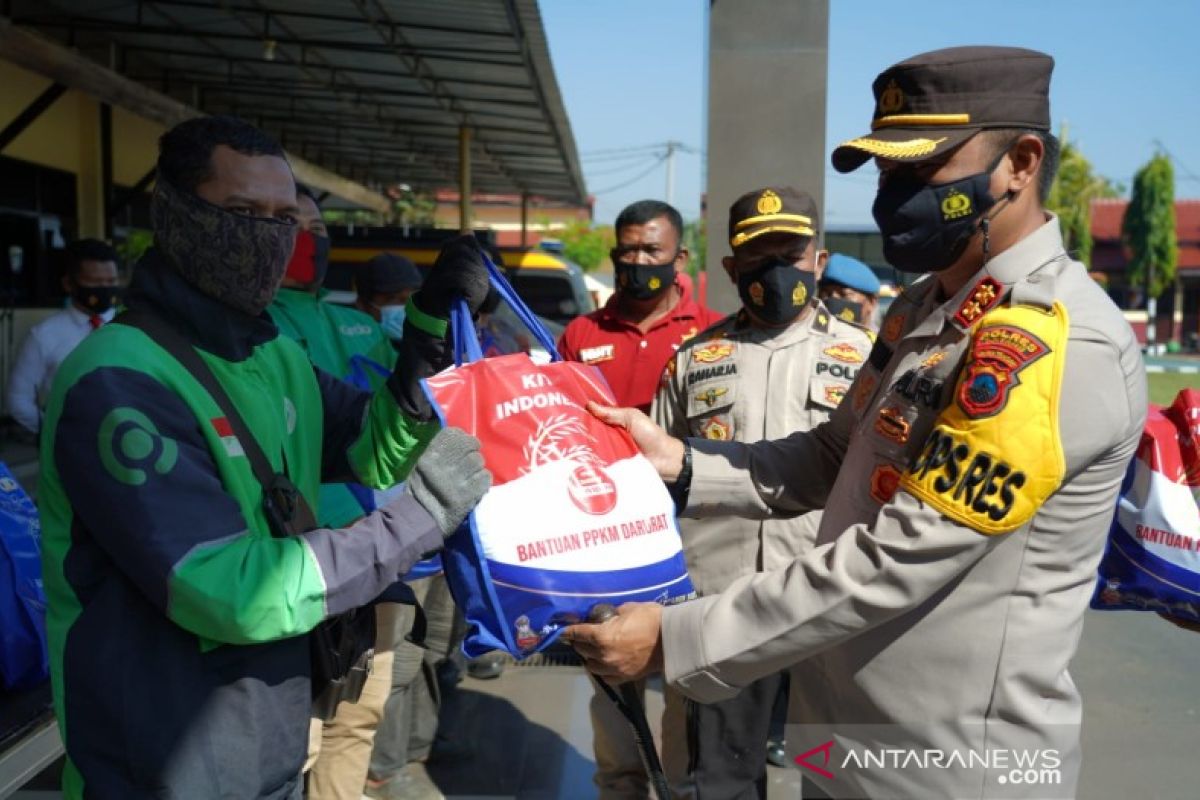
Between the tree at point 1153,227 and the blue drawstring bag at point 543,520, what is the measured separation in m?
50.0

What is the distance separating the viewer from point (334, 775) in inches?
129

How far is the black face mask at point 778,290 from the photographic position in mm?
3199

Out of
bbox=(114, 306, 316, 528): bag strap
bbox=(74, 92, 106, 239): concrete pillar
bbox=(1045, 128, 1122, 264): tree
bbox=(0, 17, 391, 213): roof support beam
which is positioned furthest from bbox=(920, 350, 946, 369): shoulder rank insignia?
bbox=(1045, 128, 1122, 264): tree

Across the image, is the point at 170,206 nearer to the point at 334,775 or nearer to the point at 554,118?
the point at 334,775

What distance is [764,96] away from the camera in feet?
17.6

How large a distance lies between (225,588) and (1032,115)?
1.56m

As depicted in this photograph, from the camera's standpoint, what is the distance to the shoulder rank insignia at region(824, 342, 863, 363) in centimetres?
318

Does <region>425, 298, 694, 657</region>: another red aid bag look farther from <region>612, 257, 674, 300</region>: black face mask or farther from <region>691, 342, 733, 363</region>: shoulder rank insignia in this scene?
<region>612, 257, 674, 300</region>: black face mask

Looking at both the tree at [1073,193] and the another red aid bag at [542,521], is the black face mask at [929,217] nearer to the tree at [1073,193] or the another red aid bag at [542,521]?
the another red aid bag at [542,521]

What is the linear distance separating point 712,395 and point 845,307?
2.55m

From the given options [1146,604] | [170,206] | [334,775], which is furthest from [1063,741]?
[334,775]

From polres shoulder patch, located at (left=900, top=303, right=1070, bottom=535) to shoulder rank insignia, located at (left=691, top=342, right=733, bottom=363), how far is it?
1622 millimetres

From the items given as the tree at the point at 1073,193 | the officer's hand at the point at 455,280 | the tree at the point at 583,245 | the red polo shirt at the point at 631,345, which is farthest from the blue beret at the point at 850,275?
the tree at the point at 583,245

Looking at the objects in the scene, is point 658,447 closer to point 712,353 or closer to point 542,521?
point 542,521
